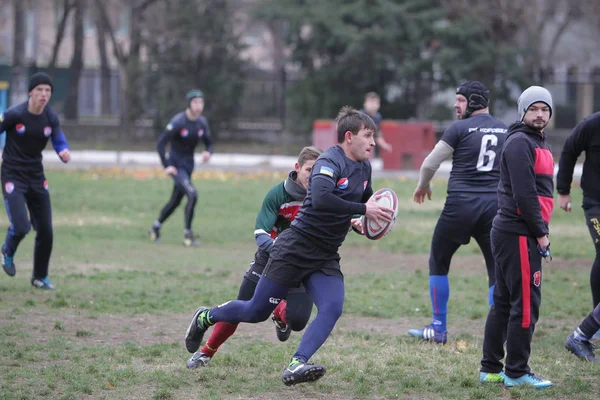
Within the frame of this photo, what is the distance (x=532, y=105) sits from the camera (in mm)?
6348

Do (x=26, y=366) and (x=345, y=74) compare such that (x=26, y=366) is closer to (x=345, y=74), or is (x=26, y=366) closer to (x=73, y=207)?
(x=73, y=207)

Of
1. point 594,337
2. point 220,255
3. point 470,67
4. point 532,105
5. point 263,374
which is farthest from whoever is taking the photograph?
point 470,67

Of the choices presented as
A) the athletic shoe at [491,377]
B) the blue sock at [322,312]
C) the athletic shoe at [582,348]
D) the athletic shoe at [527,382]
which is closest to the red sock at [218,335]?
the blue sock at [322,312]

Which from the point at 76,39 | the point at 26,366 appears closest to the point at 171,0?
the point at 76,39

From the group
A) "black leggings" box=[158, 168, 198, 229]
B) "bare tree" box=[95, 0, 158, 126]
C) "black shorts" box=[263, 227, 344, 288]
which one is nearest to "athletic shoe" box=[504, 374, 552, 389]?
"black shorts" box=[263, 227, 344, 288]

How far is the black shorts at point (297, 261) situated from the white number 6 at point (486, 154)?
2200mm

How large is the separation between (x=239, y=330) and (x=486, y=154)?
109 inches

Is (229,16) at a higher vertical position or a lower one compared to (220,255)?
higher

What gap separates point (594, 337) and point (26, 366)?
485cm

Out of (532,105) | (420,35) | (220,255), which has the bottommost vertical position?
(220,255)

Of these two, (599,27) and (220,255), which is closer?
(220,255)

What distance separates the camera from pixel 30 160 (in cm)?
977

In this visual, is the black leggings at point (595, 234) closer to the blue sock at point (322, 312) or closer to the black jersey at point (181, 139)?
the blue sock at point (322, 312)

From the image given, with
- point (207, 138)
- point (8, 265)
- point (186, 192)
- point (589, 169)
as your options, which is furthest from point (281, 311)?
point (207, 138)
